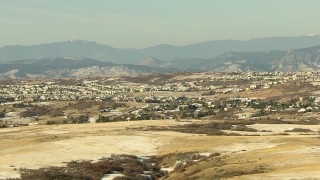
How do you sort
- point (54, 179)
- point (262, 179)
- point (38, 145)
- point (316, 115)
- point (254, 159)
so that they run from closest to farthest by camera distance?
point (262, 179) < point (54, 179) < point (254, 159) < point (38, 145) < point (316, 115)

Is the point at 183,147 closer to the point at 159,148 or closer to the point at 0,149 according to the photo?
the point at 159,148

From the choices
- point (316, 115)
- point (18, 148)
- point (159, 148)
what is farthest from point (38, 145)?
point (316, 115)

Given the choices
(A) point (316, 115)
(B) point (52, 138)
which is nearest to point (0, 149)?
(B) point (52, 138)

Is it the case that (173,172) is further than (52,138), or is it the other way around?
(52,138)

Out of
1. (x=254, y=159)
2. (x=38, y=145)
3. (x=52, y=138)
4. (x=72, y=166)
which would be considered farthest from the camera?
(x=52, y=138)

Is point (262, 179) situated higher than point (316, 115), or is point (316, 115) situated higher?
point (262, 179)

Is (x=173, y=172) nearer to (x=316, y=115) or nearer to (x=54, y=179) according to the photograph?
(x=54, y=179)
